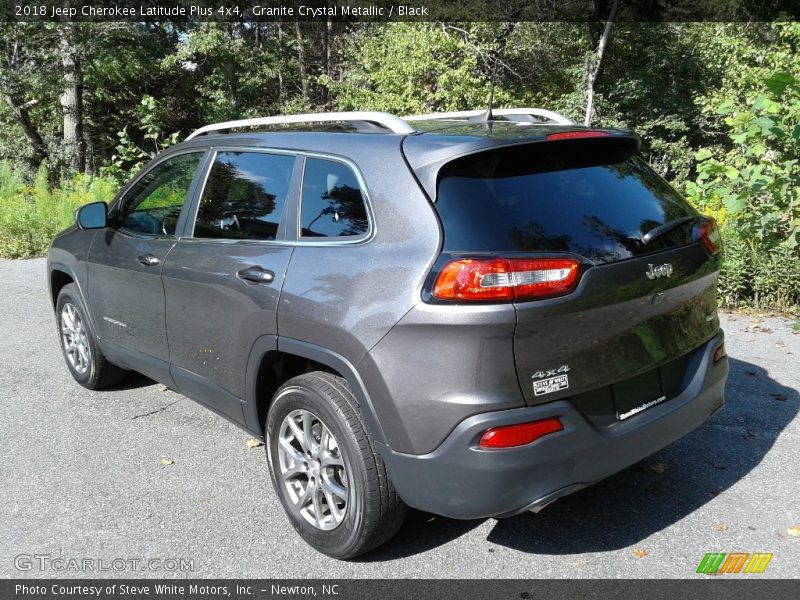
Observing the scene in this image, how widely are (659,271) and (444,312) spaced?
990 mm

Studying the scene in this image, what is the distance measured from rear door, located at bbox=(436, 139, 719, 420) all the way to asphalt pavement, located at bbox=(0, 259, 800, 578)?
2.36 feet

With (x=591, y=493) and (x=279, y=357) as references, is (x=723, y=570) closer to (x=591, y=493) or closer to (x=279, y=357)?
(x=591, y=493)

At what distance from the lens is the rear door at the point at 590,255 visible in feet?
8.68

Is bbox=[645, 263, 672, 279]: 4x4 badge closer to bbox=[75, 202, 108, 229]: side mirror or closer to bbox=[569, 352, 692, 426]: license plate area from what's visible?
bbox=[569, 352, 692, 426]: license plate area

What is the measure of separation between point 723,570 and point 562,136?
6.32 ft

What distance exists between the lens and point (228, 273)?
3525 mm

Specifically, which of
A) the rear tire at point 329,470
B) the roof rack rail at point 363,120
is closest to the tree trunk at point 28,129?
the roof rack rail at point 363,120

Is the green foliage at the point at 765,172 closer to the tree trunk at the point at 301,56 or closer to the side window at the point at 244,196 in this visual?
the side window at the point at 244,196

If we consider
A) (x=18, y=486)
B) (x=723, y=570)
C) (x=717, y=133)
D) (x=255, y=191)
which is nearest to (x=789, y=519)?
(x=723, y=570)

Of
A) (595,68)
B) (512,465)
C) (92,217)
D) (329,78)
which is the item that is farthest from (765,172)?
(595,68)

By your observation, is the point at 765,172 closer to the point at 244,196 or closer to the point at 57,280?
the point at 244,196

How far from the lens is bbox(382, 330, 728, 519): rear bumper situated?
2602 mm

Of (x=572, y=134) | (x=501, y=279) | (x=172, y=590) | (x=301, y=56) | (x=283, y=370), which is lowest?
(x=172, y=590)

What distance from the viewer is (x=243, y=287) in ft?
11.2
